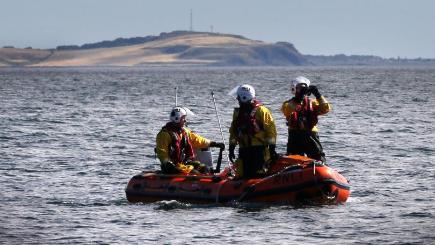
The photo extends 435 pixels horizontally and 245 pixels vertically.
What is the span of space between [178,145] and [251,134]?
1893mm

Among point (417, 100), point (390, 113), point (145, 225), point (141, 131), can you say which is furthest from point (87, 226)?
point (417, 100)

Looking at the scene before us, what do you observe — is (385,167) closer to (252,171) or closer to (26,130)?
(252,171)

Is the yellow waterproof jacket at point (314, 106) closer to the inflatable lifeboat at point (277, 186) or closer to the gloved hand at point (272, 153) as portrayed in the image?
the inflatable lifeboat at point (277, 186)

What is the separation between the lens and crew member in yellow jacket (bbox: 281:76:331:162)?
2330cm

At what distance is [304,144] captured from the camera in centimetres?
2366

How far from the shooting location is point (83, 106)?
6825 cm

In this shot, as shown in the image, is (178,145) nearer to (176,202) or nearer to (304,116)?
(176,202)

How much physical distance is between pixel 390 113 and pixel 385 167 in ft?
91.6

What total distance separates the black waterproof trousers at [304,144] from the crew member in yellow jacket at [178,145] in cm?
148

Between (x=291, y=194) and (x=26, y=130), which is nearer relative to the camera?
(x=291, y=194)

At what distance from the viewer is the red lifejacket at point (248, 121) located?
2225cm

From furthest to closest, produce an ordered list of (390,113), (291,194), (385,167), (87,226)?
(390,113)
(385,167)
(291,194)
(87,226)

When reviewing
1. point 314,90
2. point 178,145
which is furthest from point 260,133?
point 178,145

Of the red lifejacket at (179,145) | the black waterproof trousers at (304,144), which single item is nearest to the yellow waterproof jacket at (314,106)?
the black waterproof trousers at (304,144)
